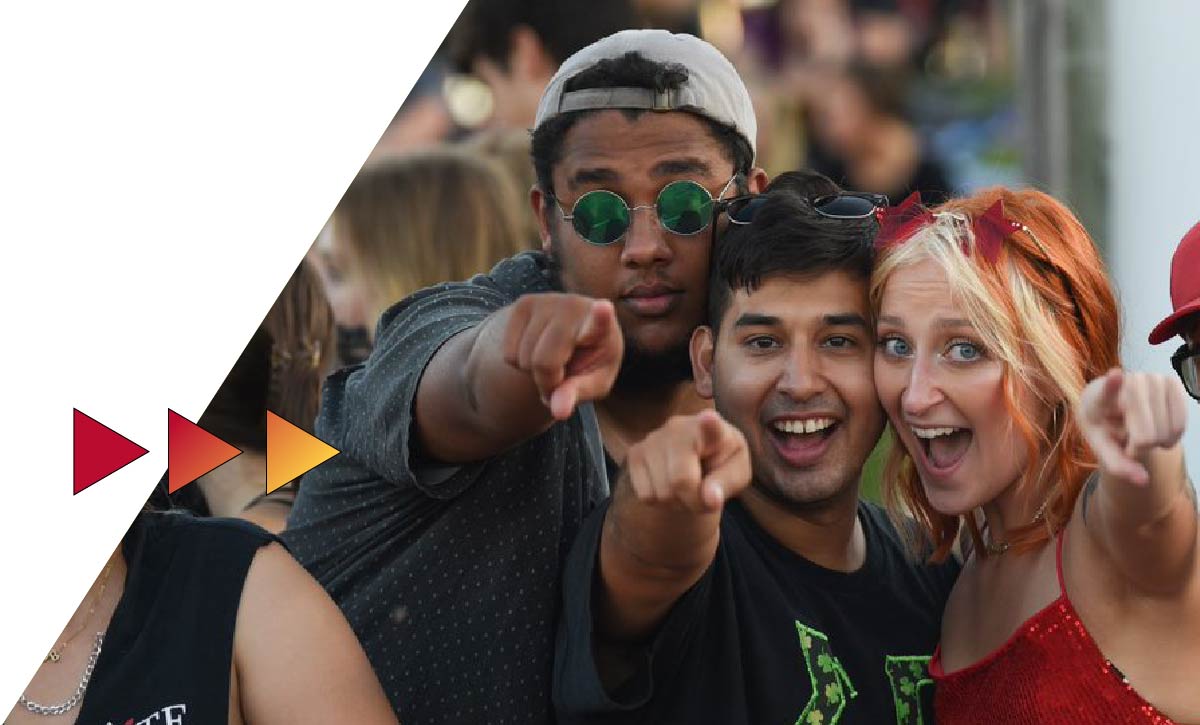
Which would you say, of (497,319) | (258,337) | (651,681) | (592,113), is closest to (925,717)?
(651,681)

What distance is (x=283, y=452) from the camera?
3486 millimetres


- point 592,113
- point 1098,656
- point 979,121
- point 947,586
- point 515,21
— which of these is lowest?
point 1098,656

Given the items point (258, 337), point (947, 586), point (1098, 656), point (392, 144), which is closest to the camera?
point (1098, 656)

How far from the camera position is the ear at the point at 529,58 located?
17.1 feet

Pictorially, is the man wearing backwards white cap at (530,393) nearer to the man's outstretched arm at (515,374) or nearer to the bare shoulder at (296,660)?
the man's outstretched arm at (515,374)

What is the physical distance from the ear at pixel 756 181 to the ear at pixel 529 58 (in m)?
2.13

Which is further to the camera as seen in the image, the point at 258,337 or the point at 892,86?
the point at 892,86

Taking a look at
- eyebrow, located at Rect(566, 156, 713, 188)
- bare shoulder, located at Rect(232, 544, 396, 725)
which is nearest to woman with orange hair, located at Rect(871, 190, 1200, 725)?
eyebrow, located at Rect(566, 156, 713, 188)

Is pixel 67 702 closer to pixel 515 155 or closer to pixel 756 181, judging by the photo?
pixel 756 181

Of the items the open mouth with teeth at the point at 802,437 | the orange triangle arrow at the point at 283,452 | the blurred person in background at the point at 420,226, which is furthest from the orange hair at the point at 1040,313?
the blurred person in background at the point at 420,226

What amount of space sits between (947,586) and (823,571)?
257mm

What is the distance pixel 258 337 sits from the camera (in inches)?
141

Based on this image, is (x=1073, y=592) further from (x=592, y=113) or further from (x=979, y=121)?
(x=979, y=121)

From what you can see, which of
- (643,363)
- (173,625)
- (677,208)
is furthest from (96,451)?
(677,208)
